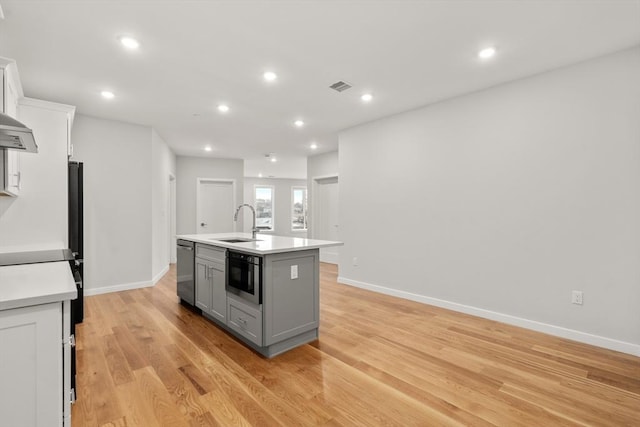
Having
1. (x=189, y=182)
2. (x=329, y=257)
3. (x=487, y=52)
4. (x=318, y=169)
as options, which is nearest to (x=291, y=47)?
(x=487, y=52)

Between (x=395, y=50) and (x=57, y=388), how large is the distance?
3.12 meters

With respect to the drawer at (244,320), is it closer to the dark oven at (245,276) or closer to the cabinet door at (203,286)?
the dark oven at (245,276)

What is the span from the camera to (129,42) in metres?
2.49

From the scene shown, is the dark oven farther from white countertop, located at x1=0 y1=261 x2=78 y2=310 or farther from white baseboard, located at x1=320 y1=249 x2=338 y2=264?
white baseboard, located at x1=320 y1=249 x2=338 y2=264

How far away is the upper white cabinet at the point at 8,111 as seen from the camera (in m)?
2.22

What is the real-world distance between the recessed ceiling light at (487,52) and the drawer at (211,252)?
9.89ft

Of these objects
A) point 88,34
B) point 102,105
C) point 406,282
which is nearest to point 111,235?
point 102,105

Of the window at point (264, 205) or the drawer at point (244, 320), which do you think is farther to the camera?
the window at point (264, 205)

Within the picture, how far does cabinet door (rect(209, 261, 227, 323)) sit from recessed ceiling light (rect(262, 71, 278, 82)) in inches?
78.1

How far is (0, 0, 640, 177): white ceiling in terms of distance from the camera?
7.00ft

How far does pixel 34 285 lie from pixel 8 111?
190 cm

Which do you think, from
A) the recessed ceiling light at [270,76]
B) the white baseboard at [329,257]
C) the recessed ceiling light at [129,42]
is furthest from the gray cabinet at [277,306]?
the white baseboard at [329,257]

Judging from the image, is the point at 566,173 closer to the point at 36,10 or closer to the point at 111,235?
the point at 36,10

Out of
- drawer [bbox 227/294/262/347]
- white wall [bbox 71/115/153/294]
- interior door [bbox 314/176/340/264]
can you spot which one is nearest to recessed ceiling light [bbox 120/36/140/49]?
drawer [bbox 227/294/262/347]
